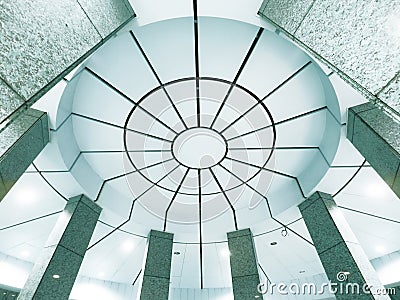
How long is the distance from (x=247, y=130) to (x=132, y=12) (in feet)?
16.1

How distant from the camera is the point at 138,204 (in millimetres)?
11078

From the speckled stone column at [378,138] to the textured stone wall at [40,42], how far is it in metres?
5.74

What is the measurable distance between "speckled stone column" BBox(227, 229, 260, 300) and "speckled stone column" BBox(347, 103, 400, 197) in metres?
5.73

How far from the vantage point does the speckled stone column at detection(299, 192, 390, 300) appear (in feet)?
22.9

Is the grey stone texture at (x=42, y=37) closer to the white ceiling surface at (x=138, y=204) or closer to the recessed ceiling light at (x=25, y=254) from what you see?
the white ceiling surface at (x=138, y=204)

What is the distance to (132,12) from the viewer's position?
5.52 metres

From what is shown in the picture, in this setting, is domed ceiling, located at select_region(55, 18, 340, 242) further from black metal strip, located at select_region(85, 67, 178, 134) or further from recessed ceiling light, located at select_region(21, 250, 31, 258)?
recessed ceiling light, located at select_region(21, 250, 31, 258)

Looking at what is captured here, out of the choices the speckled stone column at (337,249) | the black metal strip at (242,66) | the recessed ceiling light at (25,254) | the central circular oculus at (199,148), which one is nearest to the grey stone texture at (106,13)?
the black metal strip at (242,66)

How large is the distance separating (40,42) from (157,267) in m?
8.81

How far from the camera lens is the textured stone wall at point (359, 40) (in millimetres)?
2969

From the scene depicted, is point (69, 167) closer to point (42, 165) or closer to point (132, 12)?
point (42, 165)

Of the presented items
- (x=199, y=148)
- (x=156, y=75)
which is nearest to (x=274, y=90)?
(x=199, y=148)

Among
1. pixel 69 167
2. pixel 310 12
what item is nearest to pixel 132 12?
pixel 310 12

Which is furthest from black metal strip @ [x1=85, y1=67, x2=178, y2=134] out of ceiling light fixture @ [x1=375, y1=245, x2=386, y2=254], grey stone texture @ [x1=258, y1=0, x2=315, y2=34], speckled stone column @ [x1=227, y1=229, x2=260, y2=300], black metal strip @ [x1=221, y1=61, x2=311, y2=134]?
ceiling light fixture @ [x1=375, y1=245, x2=386, y2=254]
